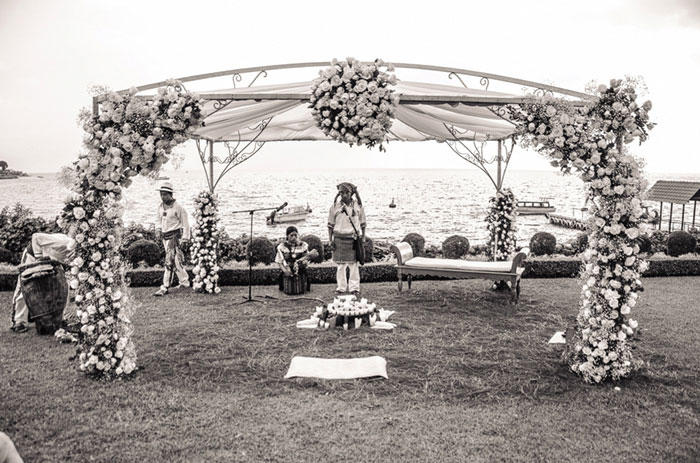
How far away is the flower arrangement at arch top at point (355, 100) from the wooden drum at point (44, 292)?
489cm

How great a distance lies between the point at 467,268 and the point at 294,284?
351cm

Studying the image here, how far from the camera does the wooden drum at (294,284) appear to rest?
11.8 metres

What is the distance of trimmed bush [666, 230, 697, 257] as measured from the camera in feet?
51.5

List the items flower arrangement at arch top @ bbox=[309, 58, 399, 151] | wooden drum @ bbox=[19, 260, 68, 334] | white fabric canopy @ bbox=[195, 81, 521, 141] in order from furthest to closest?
wooden drum @ bbox=[19, 260, 68, 334] < white fabric canopy @ bbox=[195, 81, 521, 141] < flower arrangement at arch top @ bbox=[309, 58, 399, 151]

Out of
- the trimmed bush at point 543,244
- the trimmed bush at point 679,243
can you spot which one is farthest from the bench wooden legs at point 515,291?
the trimmed bush at point 679,243

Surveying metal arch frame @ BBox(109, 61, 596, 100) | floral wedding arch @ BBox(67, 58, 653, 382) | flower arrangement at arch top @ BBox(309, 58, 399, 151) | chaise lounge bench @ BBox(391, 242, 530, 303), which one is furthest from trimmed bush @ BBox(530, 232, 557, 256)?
flower arrangement at arch top @ BBox(309, 58, 399, 151)

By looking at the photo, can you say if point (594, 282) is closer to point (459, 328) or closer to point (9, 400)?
point (459, 328)

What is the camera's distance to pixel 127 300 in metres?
6.85

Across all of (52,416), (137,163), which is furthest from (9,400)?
(137,163)

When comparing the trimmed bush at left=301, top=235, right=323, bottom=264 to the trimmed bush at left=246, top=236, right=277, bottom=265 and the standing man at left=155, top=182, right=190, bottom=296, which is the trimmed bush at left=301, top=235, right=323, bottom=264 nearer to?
the trimmed bush at left=246, top=236, right=277, bottom=265

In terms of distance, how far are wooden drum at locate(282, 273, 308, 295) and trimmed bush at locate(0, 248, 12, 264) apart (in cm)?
756

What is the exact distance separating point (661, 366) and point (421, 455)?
407 cm

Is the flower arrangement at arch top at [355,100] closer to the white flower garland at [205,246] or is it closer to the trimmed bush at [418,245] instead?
the white flower garland at [205,246]

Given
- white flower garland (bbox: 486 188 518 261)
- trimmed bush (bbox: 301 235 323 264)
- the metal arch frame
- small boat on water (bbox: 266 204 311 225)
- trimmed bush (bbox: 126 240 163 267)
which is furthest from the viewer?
small boat on water (bbox: 266 204 311 225)
